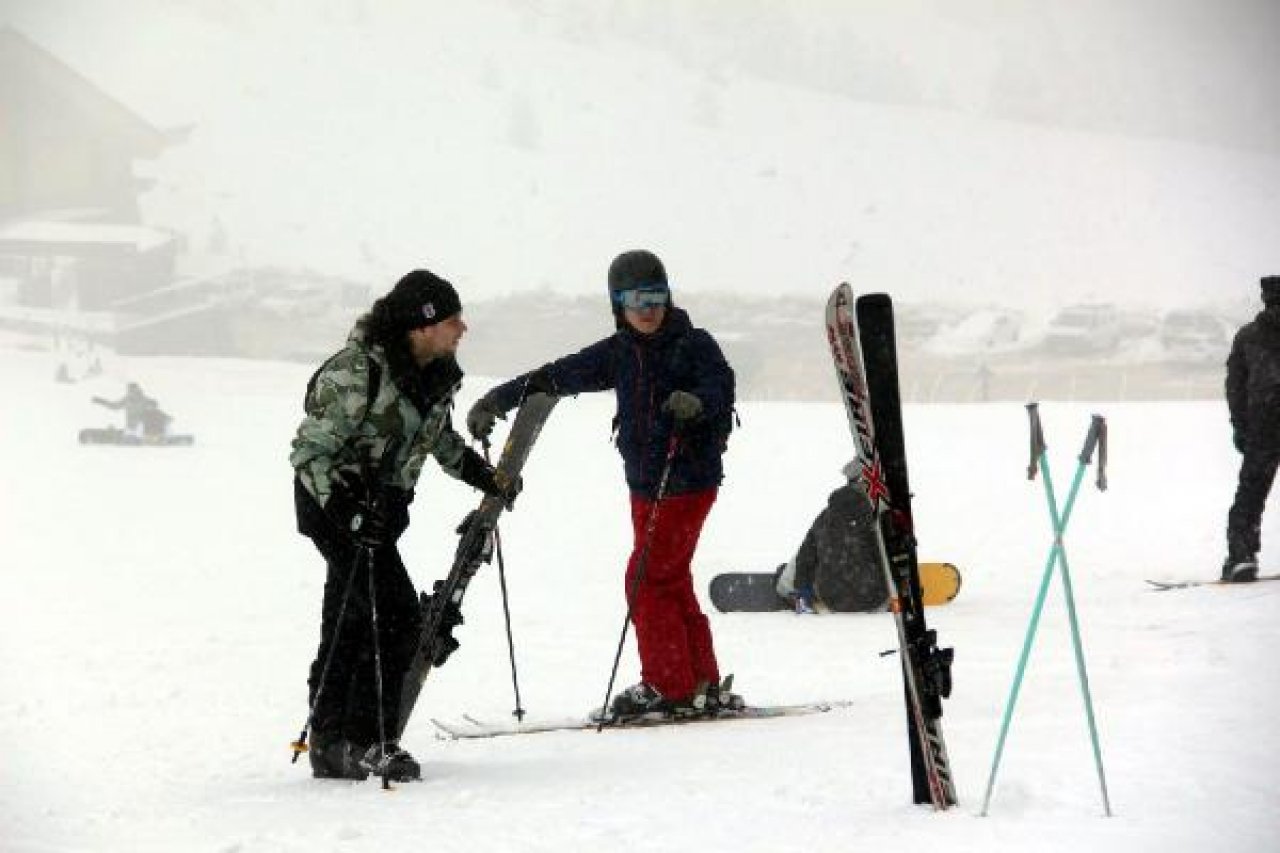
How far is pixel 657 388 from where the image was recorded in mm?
5613

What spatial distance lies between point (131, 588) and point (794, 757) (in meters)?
6.82

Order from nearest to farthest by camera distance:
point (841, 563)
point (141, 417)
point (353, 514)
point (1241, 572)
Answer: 1. point (353, 514)
2. point (841, 563)
3. point (1241, 572)
4. point (141, 417)

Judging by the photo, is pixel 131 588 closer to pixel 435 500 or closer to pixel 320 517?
pixel 320 517

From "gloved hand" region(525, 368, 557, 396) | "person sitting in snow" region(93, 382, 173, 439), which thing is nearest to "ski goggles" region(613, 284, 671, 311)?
"gloved hand" region(525, 368, 557, 396)

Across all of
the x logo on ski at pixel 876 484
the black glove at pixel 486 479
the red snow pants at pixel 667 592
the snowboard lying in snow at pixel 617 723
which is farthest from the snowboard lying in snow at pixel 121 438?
the x logo on ski at pixel 876 484

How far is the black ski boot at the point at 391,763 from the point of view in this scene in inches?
179

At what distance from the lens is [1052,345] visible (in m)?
52.5

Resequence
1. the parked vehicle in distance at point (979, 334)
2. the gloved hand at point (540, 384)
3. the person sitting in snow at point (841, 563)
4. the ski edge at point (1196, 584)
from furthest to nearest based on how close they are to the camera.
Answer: the parked vehicle in distance at point (979, 334), the ski edge at point (1196, 584), the person sitting in snow at point (841, 563), the gloved hand at point (540, 384)

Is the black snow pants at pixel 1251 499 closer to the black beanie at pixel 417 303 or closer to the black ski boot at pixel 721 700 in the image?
the black ski boot at pixel 721 700

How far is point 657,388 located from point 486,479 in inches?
33.0

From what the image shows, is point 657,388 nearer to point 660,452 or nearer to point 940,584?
point 660,452

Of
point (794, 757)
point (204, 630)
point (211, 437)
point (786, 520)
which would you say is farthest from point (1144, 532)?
point (211, 437)

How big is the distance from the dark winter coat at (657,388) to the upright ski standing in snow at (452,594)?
48cm

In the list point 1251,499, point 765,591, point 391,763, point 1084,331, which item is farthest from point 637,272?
point 1084,331
